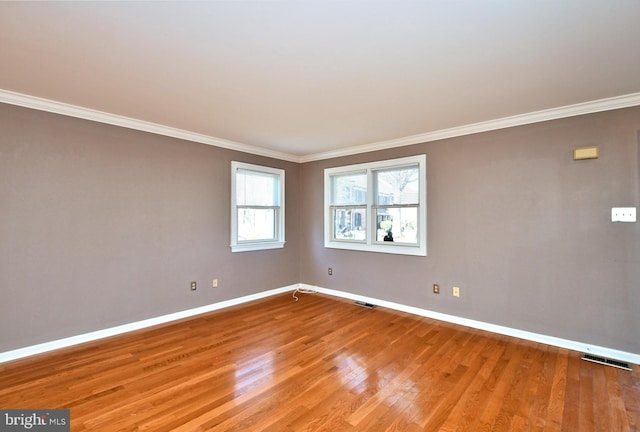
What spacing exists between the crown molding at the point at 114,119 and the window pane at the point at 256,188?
37 cm

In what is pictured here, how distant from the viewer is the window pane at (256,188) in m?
4.61

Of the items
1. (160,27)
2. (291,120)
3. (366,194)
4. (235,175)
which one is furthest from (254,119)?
(366,194)

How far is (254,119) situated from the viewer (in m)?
Answer: 3.38

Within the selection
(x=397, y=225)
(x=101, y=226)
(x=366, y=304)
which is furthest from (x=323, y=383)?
(x=101, y=226)

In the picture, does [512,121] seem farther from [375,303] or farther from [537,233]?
[375,303]

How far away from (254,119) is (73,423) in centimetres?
294

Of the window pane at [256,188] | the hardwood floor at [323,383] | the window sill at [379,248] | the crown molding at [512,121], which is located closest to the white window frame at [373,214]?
the window sill at [379,248]

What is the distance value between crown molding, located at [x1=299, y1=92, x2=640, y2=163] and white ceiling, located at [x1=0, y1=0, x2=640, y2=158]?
123 mm

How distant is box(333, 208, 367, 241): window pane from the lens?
476 cm

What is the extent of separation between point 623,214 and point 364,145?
2.96 meters

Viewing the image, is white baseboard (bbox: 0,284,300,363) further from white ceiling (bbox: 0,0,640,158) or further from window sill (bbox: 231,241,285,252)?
white ceiling (bbox: 0,0,640,158)

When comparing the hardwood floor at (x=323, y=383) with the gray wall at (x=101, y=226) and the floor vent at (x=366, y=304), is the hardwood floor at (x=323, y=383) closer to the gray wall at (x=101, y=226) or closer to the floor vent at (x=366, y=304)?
the gray wall at (x=101, y=226)

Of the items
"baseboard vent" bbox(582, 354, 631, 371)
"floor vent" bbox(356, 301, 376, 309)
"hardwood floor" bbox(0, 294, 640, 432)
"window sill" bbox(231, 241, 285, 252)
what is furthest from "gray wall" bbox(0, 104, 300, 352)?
"baseboard vent" bbox(582, 354, 631, 371)

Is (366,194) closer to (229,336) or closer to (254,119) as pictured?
(254,119)
